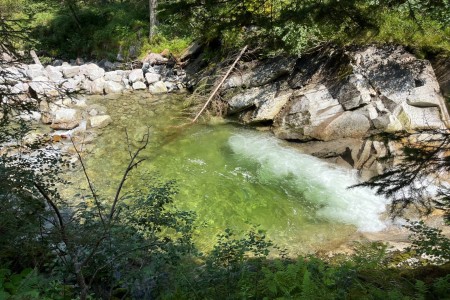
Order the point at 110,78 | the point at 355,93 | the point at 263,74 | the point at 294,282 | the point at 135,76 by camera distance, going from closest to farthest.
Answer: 1. the point at 294,282
2. the point at 355,93
3. the point at 263,74
4. the point at 135,76
5. the point at 110,78

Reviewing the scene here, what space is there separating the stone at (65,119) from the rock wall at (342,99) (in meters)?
4.87

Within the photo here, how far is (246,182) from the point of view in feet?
29.0

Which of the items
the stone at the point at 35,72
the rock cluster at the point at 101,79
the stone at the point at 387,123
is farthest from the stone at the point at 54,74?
the stone at the point at 387,123

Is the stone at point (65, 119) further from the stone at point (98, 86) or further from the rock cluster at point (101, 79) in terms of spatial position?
the stone at point (98, 86)

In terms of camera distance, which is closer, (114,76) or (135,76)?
(135,76)

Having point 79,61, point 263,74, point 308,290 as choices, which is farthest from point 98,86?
point 308,290

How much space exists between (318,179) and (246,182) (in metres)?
1.73

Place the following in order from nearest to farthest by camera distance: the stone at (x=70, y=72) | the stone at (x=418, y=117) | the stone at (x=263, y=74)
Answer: the stone at (x=418, y=117), the stone at (x=263, y=74), the stone at (x=70, y=72)

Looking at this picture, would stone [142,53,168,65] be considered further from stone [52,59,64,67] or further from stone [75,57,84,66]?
stone [52,59,64,67]

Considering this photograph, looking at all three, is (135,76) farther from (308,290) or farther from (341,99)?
(308,290)

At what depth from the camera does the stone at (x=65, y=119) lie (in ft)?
37.7

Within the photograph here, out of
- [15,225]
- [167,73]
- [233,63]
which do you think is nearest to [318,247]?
[15,225]

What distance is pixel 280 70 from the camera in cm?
1182

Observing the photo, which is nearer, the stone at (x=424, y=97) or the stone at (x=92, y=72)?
the stone at (x=424, y=97)
